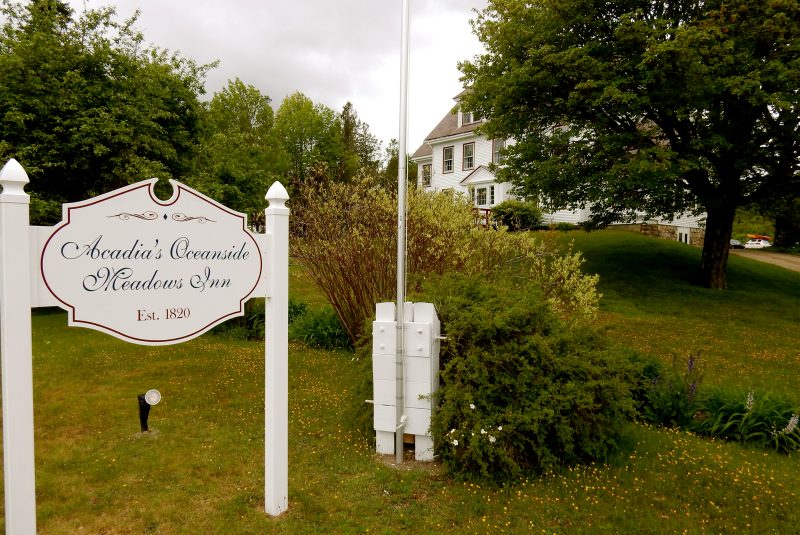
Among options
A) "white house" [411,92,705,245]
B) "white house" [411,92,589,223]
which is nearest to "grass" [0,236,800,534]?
"white house" [411,92,705,245]

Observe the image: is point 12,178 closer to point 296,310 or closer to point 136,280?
point 136,280

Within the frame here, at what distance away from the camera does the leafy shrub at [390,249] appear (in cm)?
712

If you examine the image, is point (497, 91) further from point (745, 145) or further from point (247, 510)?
point (247, 510)

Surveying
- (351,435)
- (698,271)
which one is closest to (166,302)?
(351,435)

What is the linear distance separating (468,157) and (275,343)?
28.9 m

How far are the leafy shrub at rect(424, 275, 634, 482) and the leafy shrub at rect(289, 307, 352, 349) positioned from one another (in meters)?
4.45

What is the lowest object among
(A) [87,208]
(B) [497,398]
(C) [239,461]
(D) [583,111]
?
(C) [239,461]

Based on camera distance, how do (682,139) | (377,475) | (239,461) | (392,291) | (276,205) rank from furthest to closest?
1. (682,139)
2. (392,291)
3. (239,461)
4. (377,475)
5. (276,205)

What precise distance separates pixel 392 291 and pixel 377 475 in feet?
12.2

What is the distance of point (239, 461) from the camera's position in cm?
418

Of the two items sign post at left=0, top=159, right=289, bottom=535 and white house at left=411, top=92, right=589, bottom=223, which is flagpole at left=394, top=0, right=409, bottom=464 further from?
white house at left=411, top=92, right=589, bottom=223

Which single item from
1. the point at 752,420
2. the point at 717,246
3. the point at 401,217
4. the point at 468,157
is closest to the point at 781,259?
the point at 717,246

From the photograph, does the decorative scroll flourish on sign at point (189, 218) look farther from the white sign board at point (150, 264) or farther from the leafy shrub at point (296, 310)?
the leafy shrub at point (296, 310)

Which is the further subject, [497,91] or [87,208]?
[497,91]
